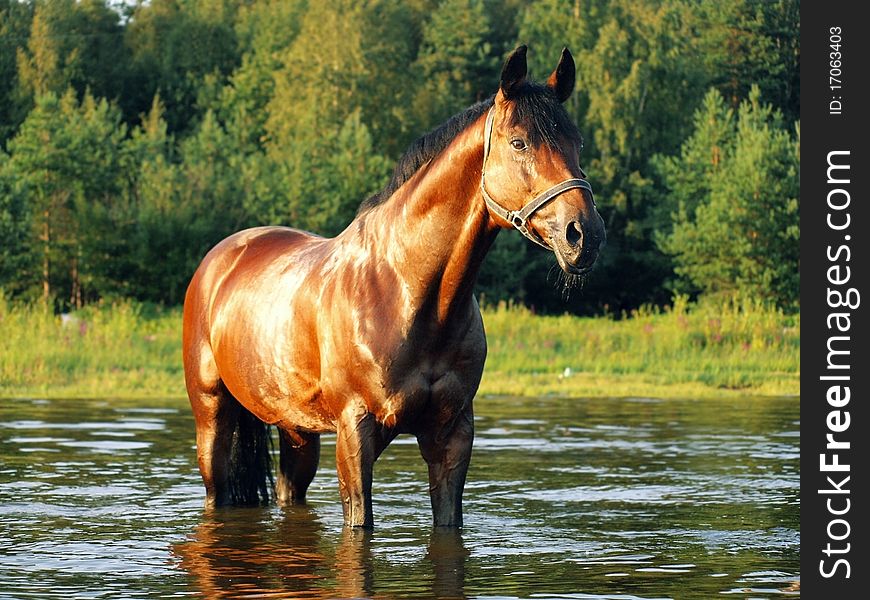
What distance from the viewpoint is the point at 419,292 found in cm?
785

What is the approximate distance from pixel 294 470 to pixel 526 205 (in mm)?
3473

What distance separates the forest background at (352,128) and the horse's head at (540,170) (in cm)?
2371

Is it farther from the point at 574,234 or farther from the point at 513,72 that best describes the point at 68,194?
the point at 574,234

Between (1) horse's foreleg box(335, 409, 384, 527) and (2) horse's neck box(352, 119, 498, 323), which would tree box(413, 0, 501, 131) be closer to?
(1) horse's foreleg box(335, 409, 384, 527)

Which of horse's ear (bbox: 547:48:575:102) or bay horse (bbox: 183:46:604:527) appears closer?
bay horse (bbox: 183:46:604:527)

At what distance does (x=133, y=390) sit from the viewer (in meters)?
19.8

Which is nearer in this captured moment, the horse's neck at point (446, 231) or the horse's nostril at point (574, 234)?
the horse's nostril at point (574, 234)

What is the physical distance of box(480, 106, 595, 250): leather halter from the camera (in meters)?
7.16

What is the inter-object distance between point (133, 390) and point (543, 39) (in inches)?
1539

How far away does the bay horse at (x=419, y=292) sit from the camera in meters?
7.32

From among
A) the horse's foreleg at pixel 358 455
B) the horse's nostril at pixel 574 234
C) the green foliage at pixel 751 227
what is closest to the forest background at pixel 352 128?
the green foliage at pixel 751 227

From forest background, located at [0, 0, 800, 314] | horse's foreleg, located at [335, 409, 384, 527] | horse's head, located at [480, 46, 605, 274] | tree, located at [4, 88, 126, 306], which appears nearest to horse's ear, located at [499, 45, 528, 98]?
horse's head, located at [480, 46, 605, 274]

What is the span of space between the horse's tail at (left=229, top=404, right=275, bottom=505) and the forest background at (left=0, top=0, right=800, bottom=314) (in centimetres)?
2063

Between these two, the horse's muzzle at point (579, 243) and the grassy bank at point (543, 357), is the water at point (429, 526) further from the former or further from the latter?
the grassy bank at point (543, 357)
